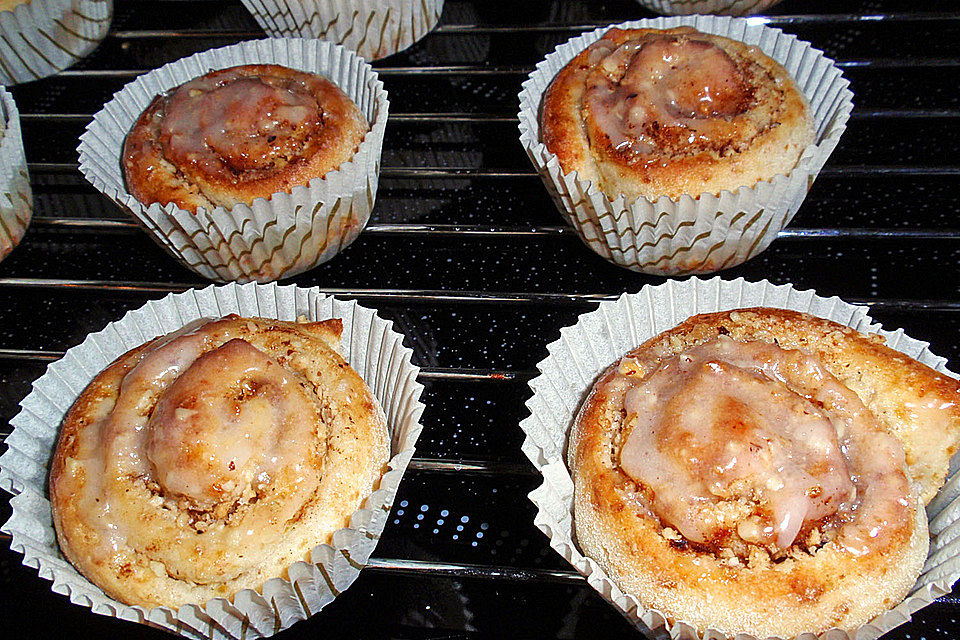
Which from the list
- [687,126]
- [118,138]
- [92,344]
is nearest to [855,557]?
[687,126]

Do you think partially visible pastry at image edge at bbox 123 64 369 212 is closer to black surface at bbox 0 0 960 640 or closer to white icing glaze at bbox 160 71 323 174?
white icing glaze at bbox 160 71 323 174

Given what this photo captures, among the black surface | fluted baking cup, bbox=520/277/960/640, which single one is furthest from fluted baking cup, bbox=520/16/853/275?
fluted baking cup, bbox=520/277/960/640

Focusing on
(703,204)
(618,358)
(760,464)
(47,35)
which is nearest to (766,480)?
(760,464)

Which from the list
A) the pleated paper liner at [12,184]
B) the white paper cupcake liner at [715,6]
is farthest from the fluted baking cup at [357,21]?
the pleated paper liner at [12,184]

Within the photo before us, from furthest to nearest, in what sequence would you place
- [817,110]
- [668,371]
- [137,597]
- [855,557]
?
[817,110], [668,371], [137,597], [855,557]

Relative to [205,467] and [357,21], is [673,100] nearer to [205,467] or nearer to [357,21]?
[357,21]

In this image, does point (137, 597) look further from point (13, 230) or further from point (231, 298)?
point (13, 230)

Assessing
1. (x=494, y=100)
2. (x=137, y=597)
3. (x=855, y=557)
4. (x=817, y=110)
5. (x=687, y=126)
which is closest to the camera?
(x=855, y=557)
